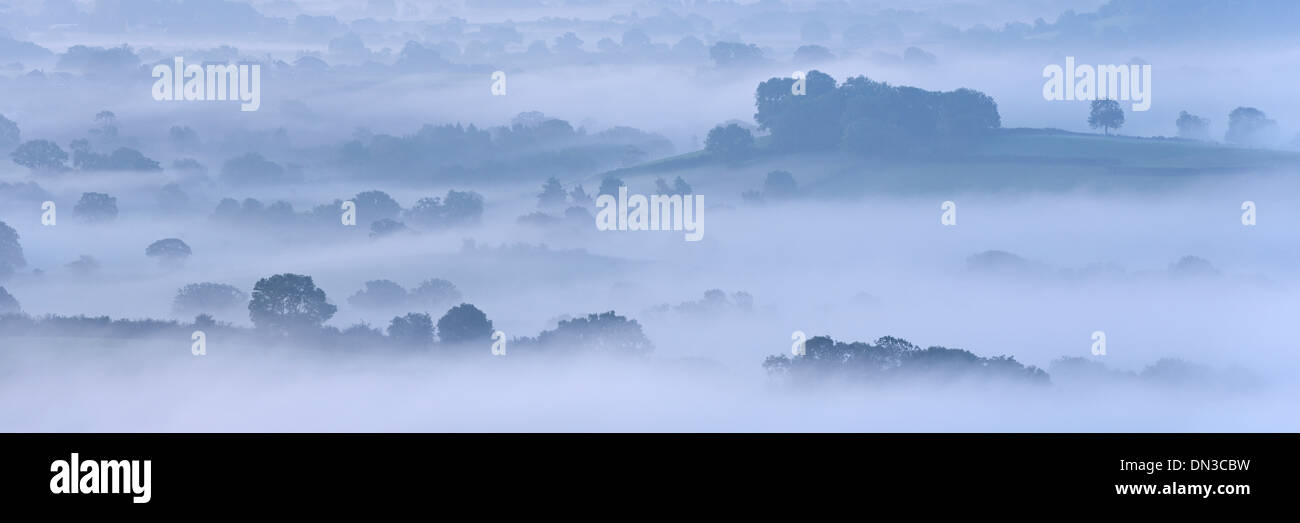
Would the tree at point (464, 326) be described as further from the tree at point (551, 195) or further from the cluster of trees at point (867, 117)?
the cluster of trees at point (867, 117)

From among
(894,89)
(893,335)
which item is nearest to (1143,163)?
(894,89)

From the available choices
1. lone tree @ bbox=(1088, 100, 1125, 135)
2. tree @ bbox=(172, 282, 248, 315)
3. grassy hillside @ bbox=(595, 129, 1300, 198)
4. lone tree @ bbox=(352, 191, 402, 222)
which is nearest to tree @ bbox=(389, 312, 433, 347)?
tree @ bbox=(172, 282, 248, 315)

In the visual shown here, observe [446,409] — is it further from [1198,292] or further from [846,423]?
[1198,292]

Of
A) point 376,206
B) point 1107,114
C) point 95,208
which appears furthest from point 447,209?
point 1107,114

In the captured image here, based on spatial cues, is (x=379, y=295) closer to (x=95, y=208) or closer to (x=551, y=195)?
(x=551, y=195)

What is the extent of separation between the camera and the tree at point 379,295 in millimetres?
28453

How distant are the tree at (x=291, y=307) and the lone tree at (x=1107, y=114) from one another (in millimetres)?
17488

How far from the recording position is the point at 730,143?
32.0 m

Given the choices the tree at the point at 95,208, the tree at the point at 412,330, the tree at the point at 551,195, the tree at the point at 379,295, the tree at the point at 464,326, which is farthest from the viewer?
the tree at the point at 551,195

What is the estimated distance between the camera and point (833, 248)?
30875 millimetres

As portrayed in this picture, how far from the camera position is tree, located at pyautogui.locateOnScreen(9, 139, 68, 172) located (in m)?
31.5

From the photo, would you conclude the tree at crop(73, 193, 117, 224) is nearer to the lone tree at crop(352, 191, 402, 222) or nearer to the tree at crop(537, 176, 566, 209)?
the lone tree at crop(352, 191, 402, 222)

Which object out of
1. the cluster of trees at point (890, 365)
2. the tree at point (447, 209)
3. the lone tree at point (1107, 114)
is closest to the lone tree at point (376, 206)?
the tree at point (447, 209)

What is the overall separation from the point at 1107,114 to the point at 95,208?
2363 cm
